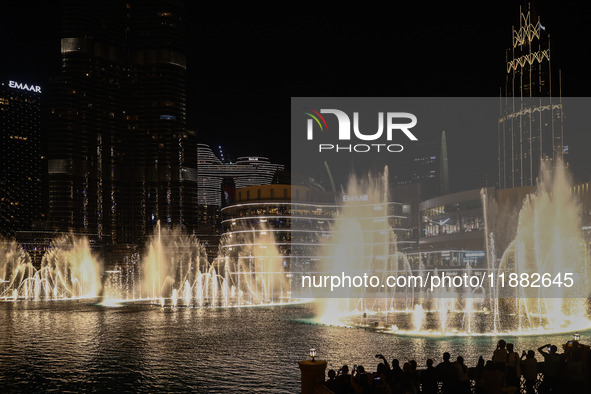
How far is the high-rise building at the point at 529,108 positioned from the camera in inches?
6594

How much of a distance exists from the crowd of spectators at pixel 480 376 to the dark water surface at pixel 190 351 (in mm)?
7596

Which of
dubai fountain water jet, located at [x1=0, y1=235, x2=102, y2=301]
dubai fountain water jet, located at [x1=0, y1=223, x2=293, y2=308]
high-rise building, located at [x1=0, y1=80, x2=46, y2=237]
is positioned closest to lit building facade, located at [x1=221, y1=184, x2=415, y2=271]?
dubai fountain water jet, located at [x1=0, y1=223, x2=293, y2=308]

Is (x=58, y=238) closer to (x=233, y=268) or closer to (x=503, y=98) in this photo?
(x=233, y=268)

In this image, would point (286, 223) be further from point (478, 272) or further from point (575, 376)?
point (575, 376)

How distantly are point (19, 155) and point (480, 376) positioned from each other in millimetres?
201881

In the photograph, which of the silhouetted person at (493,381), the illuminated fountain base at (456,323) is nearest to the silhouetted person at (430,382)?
the silhouetted person at (493,381)

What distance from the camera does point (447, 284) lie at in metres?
113

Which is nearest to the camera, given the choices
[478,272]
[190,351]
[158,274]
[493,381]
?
[493,381]

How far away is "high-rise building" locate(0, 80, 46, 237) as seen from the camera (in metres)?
188

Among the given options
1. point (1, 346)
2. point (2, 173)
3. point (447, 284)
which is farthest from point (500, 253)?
point (2, 173)

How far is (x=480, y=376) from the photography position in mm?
13922

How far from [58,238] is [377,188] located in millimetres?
79060

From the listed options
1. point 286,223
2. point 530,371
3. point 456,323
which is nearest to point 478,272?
point 286,223

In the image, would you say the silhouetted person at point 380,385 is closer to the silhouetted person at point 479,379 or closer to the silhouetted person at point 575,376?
the silhouetted person at point 479,379
